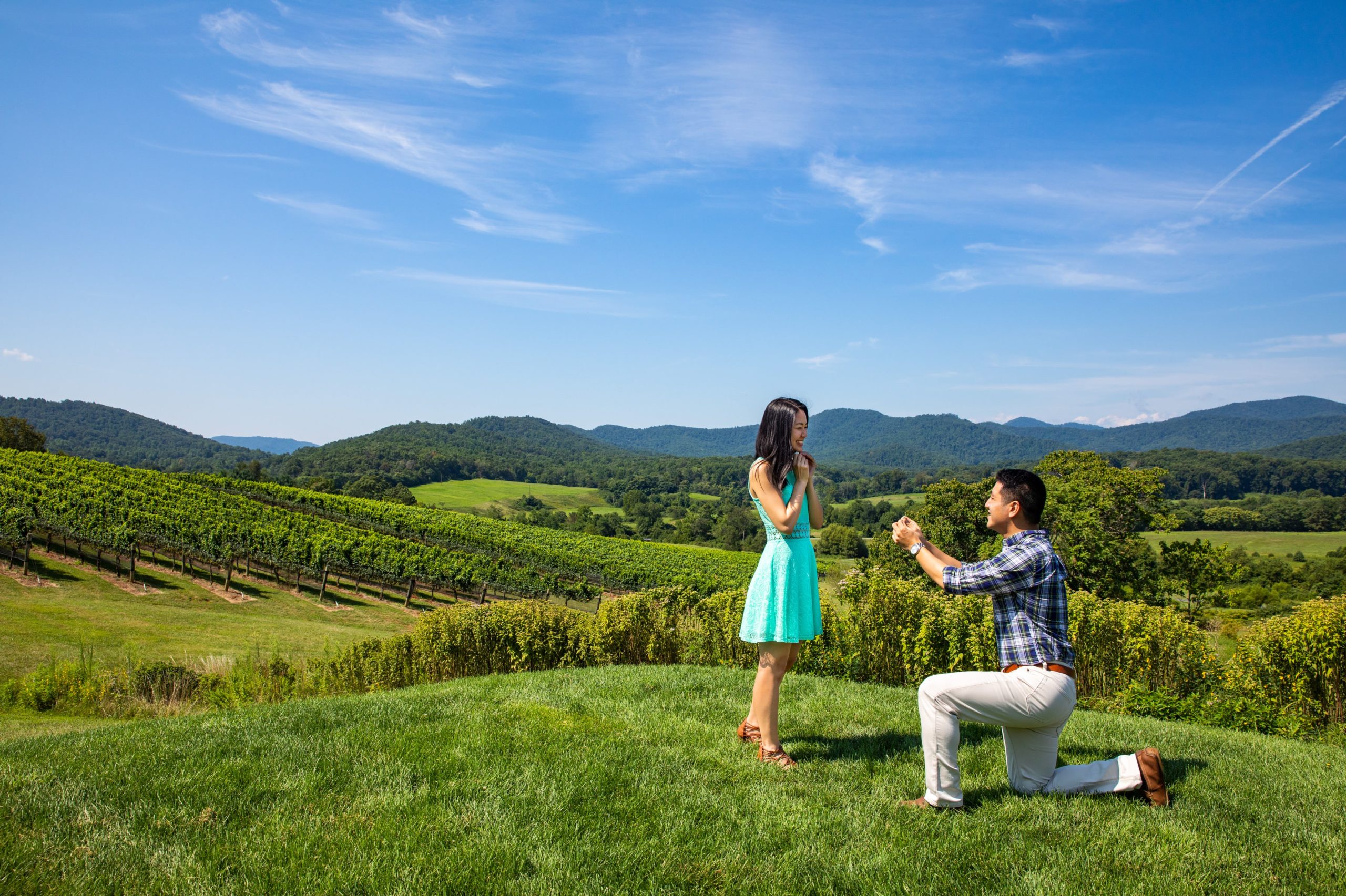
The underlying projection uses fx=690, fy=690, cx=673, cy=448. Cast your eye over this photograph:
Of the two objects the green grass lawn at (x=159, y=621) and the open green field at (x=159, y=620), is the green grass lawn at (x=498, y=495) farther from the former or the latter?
the green grass lawn at (x=159, y=621)

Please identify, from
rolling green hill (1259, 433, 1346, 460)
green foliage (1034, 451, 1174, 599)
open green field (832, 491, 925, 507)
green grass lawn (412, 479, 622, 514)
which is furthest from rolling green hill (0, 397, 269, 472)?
rolling green hill (1259, 433, 1346, 460)

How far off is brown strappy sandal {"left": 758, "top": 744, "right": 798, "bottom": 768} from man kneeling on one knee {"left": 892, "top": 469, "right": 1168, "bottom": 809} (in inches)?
29.0

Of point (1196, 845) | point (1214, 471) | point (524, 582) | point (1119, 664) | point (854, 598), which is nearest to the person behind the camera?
point (1196, 845)

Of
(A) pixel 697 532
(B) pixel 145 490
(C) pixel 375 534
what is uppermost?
(B) pixel 145 490

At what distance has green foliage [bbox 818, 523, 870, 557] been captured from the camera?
70125 millimetres

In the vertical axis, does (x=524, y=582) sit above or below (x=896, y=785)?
below

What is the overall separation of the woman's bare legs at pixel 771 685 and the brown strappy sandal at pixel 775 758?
14mm

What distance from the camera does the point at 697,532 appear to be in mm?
89812

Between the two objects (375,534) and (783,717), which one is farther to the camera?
(375,534)

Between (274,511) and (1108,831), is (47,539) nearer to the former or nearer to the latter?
(274,511)

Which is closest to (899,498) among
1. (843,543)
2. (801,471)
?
(843,543)

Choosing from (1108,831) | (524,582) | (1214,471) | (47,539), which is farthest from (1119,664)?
(1214,471)

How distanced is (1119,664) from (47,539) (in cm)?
3885

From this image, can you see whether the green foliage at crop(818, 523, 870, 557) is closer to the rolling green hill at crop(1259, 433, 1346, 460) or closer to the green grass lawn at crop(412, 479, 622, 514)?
the green grass lawn at crop(412, 479, 622, 514)
